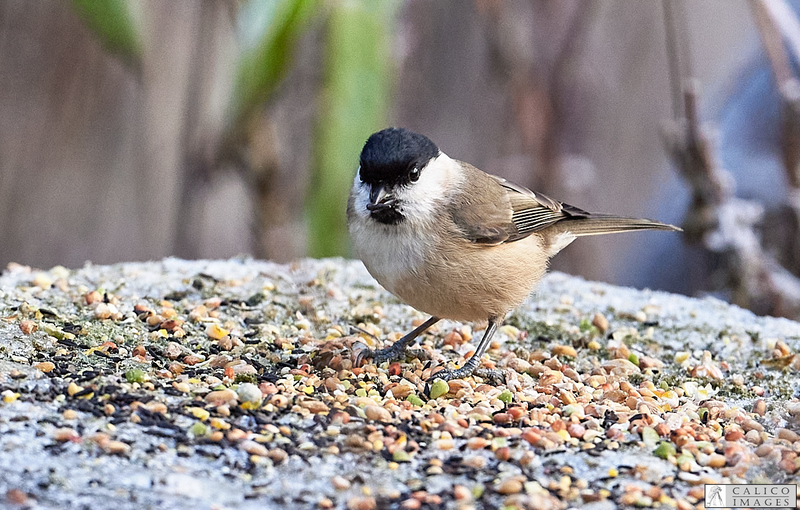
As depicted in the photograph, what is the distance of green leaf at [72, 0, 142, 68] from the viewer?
12.6 feet

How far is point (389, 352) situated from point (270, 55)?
64.6 inches

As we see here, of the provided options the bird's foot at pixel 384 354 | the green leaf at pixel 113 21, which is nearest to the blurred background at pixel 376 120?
the green leaf at pixel 113 21

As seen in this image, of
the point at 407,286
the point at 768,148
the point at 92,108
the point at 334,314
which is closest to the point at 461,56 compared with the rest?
the point at 768,148

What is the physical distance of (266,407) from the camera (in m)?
2.29

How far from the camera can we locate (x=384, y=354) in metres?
2.85

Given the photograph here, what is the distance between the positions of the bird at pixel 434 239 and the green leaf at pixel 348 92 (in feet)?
3.05

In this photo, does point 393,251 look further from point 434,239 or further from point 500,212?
point 500,212

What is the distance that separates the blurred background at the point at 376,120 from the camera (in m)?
4.03

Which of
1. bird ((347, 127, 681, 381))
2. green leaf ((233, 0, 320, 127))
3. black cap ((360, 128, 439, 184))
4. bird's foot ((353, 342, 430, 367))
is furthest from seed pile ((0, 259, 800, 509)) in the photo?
green leaf ((233, 0, 320, 127))

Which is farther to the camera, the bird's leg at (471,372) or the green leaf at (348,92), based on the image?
the green leaf at (348,92)

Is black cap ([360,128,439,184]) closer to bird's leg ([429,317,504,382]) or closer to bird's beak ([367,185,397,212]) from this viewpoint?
bird's beak ([367,185,397,212])

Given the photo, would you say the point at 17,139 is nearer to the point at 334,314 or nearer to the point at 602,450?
the point at 334,314

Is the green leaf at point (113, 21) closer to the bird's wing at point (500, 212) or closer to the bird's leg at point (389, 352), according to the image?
the bird's wing at point (500, 212)

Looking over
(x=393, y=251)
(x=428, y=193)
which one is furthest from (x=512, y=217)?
(x=393, y=251)
